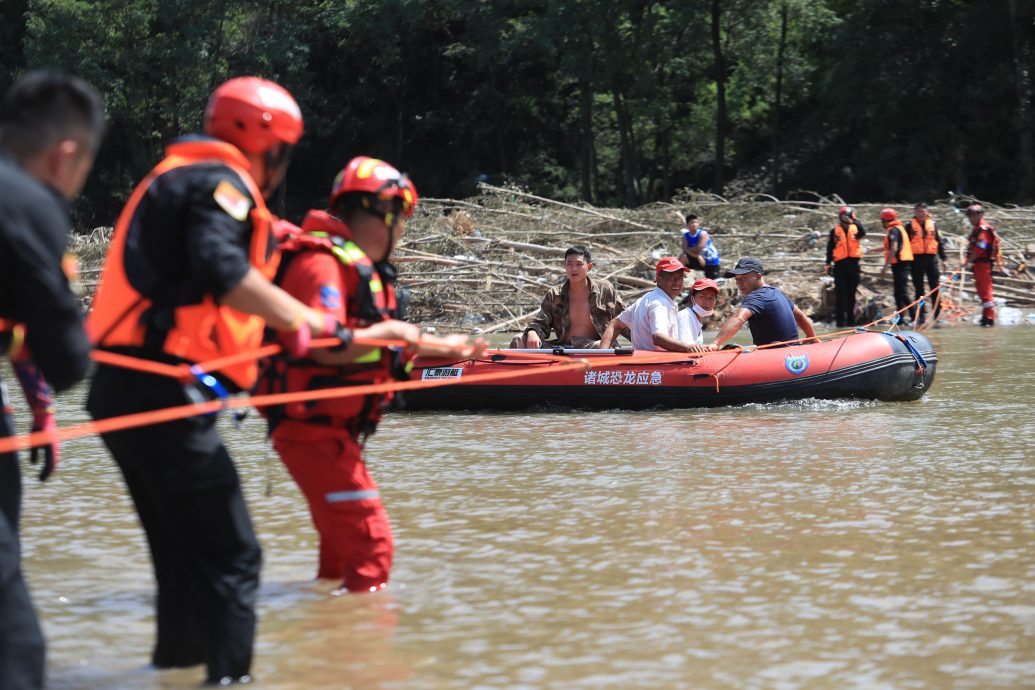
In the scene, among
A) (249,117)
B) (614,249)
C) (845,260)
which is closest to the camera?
(249,117)

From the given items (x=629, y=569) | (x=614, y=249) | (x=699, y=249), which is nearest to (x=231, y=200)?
(x=629, y=569)

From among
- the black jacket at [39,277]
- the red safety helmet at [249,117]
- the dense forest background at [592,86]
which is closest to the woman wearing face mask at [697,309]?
the red safety helmet at [249,117]

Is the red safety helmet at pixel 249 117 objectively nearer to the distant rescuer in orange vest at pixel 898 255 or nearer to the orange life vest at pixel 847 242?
the orange life vest at pixel 847 242

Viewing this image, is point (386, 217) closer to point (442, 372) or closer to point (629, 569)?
point (629, 569)

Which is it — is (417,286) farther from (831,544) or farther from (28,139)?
(28,139)

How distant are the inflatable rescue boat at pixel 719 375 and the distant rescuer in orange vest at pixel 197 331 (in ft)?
21.1

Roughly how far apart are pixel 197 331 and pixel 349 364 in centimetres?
86

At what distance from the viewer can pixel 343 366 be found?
13.9 ft

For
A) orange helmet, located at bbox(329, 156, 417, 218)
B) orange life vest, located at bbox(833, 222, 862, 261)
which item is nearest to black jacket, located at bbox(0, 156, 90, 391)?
orange helmet, located at bbox(329, 156, 417, 218)

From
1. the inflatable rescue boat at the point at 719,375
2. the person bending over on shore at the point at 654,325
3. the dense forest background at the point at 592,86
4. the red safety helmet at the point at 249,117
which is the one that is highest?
the dense forest background at the point at 592,86

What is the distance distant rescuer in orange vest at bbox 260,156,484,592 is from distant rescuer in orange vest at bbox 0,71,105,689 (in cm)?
132

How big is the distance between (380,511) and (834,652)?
1427 millimetres

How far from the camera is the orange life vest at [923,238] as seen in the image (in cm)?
1778

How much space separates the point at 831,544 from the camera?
536 cm
